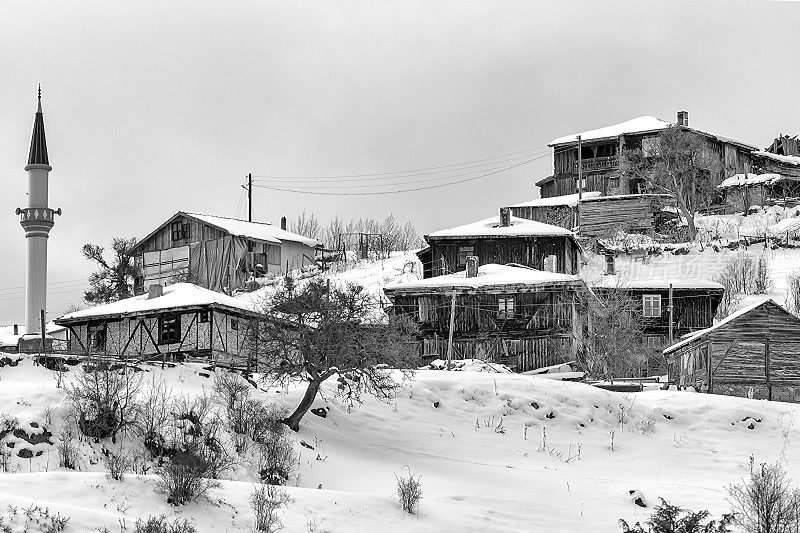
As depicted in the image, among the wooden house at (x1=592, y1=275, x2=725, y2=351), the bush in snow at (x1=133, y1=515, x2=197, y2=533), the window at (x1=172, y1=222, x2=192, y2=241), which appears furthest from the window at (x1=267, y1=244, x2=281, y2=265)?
the bush in snow at (x1=133, y1=515, x2=197, y2=533)

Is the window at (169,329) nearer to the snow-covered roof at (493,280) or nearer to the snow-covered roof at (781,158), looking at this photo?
the snow-covered roof at (493,280)

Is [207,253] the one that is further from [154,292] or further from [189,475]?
[189,475]

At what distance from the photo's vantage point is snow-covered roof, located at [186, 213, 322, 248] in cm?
7262

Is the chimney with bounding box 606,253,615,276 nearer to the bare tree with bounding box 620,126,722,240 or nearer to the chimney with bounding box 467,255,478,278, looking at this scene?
the bare tree with bounding box 620,126,722,240

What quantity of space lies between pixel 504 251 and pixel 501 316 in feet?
33.1

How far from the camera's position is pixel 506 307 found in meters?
53.2

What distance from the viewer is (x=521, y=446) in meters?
33.8

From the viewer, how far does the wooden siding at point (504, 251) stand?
6266cm

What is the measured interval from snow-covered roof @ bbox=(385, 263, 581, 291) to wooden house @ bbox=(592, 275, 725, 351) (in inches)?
289

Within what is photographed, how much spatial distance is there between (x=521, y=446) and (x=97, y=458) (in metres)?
12.8

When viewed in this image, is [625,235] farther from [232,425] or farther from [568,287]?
[232,425]

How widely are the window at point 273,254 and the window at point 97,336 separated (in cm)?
2705

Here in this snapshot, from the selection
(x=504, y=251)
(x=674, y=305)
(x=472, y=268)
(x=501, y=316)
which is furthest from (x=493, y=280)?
(x=674, y=305)

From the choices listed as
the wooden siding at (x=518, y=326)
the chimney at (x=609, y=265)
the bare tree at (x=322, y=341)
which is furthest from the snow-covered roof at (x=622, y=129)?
the bare tree at (x=322, y=341)
